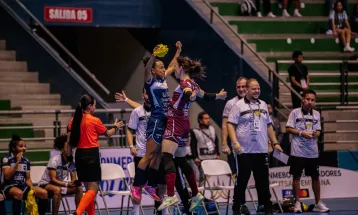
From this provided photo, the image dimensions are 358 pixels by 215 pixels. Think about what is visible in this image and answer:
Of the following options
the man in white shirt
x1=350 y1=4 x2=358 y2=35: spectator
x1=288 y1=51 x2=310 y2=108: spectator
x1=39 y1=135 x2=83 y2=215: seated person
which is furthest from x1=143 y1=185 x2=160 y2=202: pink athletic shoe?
x1=350 y1=4 x2=358 y2=35: spectator

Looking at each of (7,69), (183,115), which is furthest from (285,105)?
(183,115)

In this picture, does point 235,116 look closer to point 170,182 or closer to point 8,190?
point 170,182

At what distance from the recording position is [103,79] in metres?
27.1

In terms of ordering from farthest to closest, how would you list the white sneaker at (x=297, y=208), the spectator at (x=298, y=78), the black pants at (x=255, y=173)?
1. the spectator at (x=298, y=78)
2. the white sneaker at (x=297, y=208)
3. the black pants at (x=255, y=173)

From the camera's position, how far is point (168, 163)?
14055 mm

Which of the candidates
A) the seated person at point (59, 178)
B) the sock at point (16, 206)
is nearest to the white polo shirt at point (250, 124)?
the seated person at point (59, 178)

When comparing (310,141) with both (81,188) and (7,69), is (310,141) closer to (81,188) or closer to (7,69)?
(81,188)

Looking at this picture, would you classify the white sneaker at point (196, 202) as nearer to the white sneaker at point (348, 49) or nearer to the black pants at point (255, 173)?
the black pants at point (255, 173)

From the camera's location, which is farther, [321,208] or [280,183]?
[280,183]

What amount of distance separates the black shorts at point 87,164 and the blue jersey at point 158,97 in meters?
1.09

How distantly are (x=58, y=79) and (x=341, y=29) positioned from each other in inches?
269

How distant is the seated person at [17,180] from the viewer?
16328 mm

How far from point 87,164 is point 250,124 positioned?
2.63 m

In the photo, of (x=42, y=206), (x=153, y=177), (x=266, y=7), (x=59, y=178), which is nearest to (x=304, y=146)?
(x=153, y=177)
